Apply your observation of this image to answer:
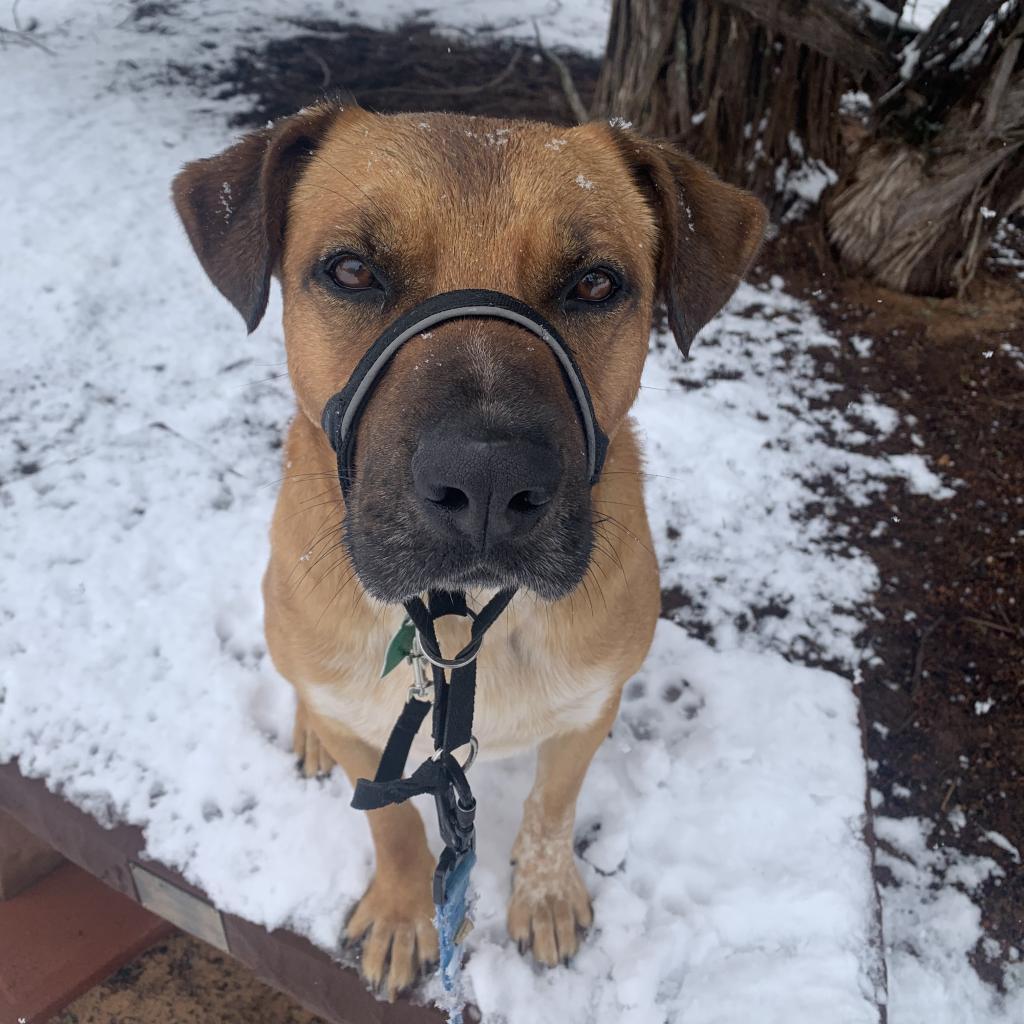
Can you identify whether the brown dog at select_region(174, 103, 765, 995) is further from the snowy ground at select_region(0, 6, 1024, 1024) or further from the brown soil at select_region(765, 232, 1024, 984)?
the brown soil at select_region(765, 232, 1024, 984)

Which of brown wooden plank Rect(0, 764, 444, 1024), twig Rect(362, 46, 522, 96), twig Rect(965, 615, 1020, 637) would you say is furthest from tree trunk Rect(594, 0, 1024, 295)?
brown wooden plank Rect(0, 764, 444, 1024)

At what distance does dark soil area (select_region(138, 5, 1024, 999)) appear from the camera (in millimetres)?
3379

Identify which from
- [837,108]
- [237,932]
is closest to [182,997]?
[237,932]

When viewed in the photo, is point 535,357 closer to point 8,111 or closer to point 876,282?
point 876,282

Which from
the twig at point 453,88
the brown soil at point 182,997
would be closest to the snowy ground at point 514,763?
the brown soil at point 182,997

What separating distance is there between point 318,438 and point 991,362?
4.75m

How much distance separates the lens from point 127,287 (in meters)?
5.23

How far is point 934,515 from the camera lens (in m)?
4.36

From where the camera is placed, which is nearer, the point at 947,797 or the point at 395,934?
the point at 395,934

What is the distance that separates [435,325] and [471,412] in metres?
0.30

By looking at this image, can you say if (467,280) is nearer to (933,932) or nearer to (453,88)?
(933,932)

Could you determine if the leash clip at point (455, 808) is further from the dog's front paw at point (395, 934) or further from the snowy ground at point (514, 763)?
the snowy ground at point (514, 763)

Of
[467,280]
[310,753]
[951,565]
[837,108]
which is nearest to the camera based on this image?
[467,280]

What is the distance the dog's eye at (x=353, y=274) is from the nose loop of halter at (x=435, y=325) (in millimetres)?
176
